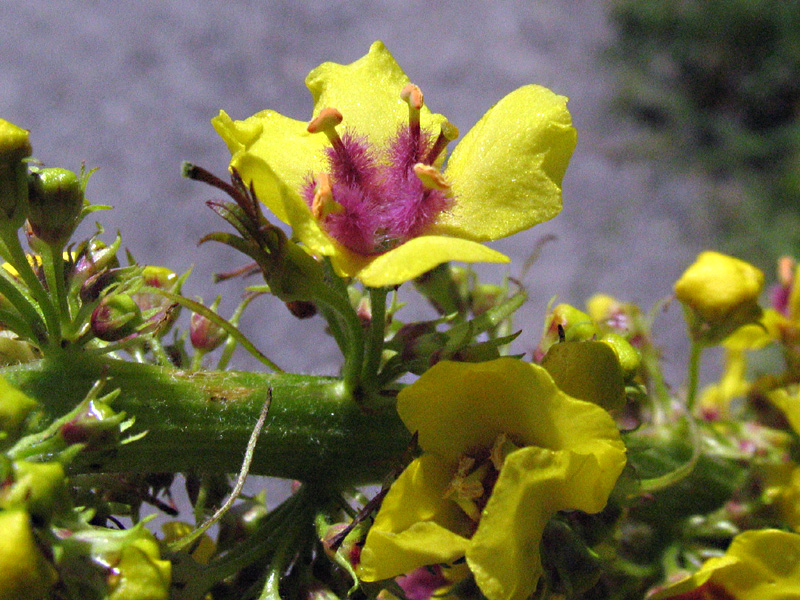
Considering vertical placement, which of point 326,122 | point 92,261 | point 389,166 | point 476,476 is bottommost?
point 476,476

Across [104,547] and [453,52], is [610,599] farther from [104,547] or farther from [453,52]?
[453,52]

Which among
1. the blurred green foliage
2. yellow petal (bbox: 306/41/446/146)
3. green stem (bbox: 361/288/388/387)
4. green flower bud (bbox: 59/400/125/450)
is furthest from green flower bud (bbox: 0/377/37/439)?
the blurred green foliage

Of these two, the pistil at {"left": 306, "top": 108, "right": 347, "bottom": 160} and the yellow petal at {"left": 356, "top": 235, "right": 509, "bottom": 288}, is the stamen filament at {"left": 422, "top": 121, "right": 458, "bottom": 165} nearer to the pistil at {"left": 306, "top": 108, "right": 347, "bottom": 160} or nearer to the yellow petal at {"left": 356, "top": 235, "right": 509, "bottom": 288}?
the pistil at {"left": 306, "top": 108, "right": 347, "bottom": 160}

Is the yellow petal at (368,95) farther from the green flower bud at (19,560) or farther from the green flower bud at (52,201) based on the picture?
the green flower bud at (19,560)

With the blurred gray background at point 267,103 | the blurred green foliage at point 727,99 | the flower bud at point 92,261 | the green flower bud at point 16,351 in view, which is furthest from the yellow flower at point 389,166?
the blurred green foliage at point 727,99

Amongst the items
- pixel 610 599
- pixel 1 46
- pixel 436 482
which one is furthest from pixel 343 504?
pixel 1 46

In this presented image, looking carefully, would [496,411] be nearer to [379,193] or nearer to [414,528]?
[414,528]

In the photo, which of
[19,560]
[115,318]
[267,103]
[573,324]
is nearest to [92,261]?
[115,318]
